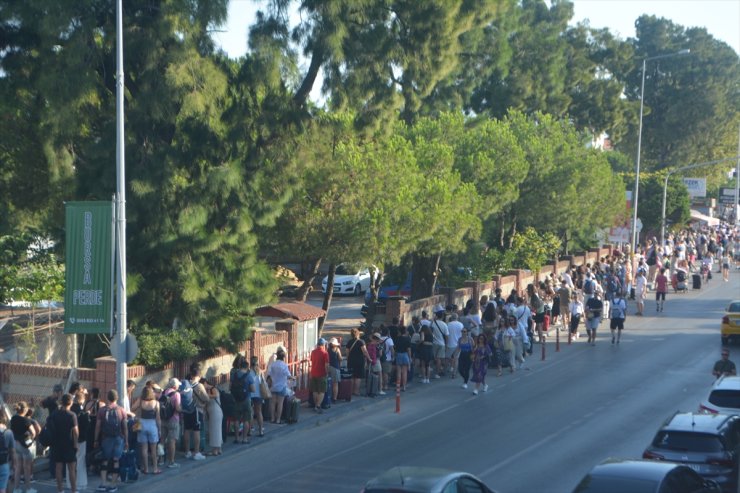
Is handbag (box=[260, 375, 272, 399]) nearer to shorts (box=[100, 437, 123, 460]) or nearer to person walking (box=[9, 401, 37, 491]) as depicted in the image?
shorts (box=[100, 437, 123, 460])

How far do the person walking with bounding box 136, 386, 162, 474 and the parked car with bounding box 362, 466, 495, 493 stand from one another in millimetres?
6020

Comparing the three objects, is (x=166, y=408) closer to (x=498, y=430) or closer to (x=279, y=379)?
(x=279, y=379)

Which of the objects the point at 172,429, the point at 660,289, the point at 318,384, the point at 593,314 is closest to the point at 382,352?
the point at 318,384

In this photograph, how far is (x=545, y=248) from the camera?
132 ft

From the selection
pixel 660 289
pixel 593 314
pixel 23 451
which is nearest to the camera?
pixel 23 451

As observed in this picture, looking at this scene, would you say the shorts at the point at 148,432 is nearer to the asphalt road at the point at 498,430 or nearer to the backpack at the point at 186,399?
the asphalt road at the point at 498,430

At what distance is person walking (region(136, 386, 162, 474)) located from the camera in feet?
51.3

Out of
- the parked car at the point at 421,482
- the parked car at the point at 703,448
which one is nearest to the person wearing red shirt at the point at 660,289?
the parked car at the point at 703,448

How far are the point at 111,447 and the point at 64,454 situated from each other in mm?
787

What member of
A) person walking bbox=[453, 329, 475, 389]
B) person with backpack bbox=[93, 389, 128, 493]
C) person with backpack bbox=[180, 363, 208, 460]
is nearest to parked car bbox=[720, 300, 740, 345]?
person walking bbox=[453, 329, 475, 389]

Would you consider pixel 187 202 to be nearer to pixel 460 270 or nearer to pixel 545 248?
pixel 460 270

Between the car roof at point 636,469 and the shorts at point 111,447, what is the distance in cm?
746

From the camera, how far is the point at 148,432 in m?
15.7

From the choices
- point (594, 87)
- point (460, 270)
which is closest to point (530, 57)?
point (594, 87)
